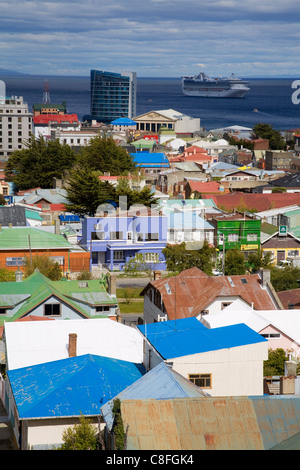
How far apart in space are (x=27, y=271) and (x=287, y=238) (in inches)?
415

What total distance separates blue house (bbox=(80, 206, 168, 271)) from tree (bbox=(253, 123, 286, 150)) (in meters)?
43.1

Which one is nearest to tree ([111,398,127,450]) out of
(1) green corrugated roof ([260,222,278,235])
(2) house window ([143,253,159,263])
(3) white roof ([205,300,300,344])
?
(3) white roof ([205,300,300,344])

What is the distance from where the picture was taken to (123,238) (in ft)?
95.6

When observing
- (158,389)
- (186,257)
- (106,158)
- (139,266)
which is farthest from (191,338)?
(106,158)

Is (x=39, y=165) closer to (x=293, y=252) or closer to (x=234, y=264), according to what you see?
(x=293, y=252)

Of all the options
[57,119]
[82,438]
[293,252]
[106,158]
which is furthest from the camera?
[57,119]

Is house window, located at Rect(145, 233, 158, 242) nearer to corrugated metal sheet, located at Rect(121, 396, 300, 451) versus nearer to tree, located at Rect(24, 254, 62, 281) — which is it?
tree, located at Rect(24, 254, 62, 281)

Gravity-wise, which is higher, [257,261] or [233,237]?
[233,237]

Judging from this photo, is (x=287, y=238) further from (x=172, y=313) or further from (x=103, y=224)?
(x=172, y=313)

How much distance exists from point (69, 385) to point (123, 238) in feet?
58.3

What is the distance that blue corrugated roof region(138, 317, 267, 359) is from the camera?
12.6 m

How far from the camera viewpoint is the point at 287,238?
30156mm

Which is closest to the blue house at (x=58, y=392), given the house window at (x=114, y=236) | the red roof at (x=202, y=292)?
the red roof at (x=202, y=292)

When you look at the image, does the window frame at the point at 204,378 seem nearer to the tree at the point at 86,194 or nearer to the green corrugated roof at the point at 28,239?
the green corrugated roof at the point at 28,239
